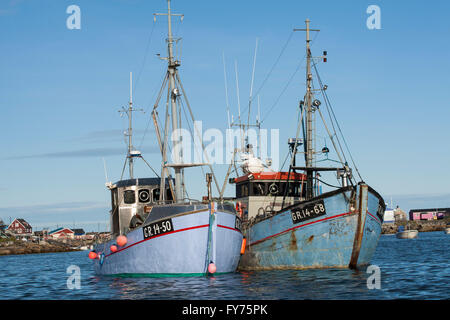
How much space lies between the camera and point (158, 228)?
25906mm

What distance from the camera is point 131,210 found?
32594 mm

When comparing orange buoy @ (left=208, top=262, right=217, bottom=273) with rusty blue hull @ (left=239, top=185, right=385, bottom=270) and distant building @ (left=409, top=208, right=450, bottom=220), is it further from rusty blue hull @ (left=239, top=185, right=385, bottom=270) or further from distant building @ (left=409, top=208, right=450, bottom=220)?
distant building @ (left=409, top=208, right=450, bottom=220)

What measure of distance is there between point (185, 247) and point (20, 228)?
457ft

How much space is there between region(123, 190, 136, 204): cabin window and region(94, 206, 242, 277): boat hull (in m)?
5.63

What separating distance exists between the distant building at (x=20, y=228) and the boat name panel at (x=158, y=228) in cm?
13167

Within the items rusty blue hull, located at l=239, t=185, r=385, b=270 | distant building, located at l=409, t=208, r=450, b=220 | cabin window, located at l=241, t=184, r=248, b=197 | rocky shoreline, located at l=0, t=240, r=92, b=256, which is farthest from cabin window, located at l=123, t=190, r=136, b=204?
distant building, located at l=409, t=208, r=450, b=220

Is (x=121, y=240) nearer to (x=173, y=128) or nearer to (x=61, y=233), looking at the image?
(x=173, y=128)

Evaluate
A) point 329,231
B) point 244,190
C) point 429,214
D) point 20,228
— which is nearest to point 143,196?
point 244,190

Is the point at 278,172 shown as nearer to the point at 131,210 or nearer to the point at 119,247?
the point at 131,210

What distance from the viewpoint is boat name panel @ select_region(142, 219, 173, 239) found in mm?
25734
